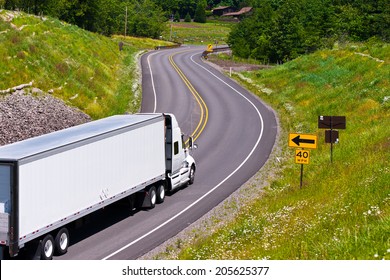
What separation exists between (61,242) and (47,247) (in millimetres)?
835

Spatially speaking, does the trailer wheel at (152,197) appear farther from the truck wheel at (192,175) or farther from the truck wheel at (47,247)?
the truck wheel at (47,247)

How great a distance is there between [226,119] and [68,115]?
14.8m

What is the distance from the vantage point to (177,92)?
63.2 metres

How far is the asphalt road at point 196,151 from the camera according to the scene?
23359 millimetres

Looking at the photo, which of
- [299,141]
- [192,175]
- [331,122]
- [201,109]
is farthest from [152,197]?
[201,109]

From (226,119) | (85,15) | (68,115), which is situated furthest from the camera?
(85,15)

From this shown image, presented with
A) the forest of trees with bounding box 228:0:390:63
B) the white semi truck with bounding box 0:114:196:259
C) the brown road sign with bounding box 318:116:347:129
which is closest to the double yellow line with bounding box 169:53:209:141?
the brown road sign with bounding box 318:116:347:129

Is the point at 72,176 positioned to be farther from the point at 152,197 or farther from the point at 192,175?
the point at 192,175

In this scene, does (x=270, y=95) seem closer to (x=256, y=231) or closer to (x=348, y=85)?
(x=348, y=85)

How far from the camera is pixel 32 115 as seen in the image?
3941 cm

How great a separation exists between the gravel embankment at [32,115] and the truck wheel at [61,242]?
15.3 meters

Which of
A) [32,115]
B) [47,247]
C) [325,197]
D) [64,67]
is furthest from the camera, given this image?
[64,67]

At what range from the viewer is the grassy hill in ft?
156
